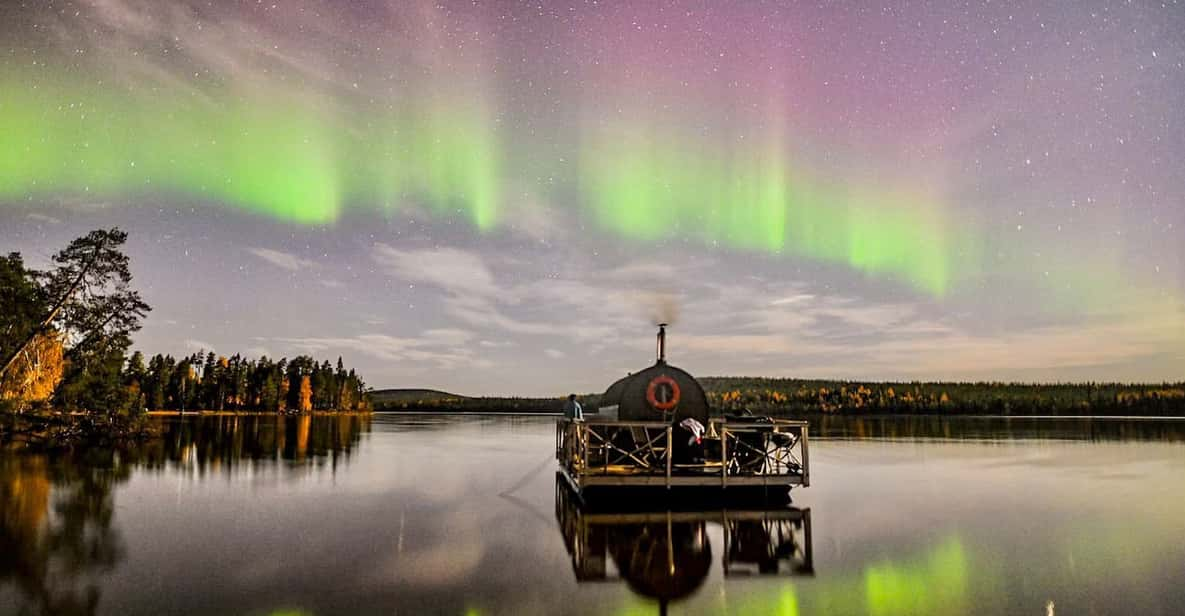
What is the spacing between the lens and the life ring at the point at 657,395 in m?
25.8

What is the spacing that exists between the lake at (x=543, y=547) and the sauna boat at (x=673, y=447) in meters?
1.55

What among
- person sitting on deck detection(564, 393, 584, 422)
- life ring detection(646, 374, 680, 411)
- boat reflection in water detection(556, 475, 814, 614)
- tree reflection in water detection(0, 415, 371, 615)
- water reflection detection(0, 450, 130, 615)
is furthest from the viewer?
person sitting on deck detection(564, 393, 584, 422)

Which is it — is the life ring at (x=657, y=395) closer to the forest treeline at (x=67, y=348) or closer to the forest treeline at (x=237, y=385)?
the forest treeline at (x=67, y=348)

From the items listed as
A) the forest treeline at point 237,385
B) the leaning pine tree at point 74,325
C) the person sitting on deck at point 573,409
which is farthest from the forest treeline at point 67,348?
the forest treeline at point 237,385

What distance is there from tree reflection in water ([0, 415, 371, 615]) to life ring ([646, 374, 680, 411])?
654 inches

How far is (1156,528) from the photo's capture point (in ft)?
69.3

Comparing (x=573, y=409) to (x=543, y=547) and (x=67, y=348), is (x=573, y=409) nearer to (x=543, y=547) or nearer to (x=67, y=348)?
(x=543, y=547)

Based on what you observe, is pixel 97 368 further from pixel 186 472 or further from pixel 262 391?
pixel 262 391

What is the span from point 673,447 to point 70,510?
63.4ft

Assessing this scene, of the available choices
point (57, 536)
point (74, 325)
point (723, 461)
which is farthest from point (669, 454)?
point (74, 325)

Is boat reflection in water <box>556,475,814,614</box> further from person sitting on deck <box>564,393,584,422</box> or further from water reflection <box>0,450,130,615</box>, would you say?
water reflection <box>0,450,130,615</box>

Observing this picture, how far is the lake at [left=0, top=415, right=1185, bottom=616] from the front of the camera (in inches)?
485

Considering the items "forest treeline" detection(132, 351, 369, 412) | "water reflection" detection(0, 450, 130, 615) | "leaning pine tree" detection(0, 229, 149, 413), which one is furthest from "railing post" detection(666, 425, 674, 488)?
"forest treeline" detection(132, 351, 369, 412)

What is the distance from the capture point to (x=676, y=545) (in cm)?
1712
